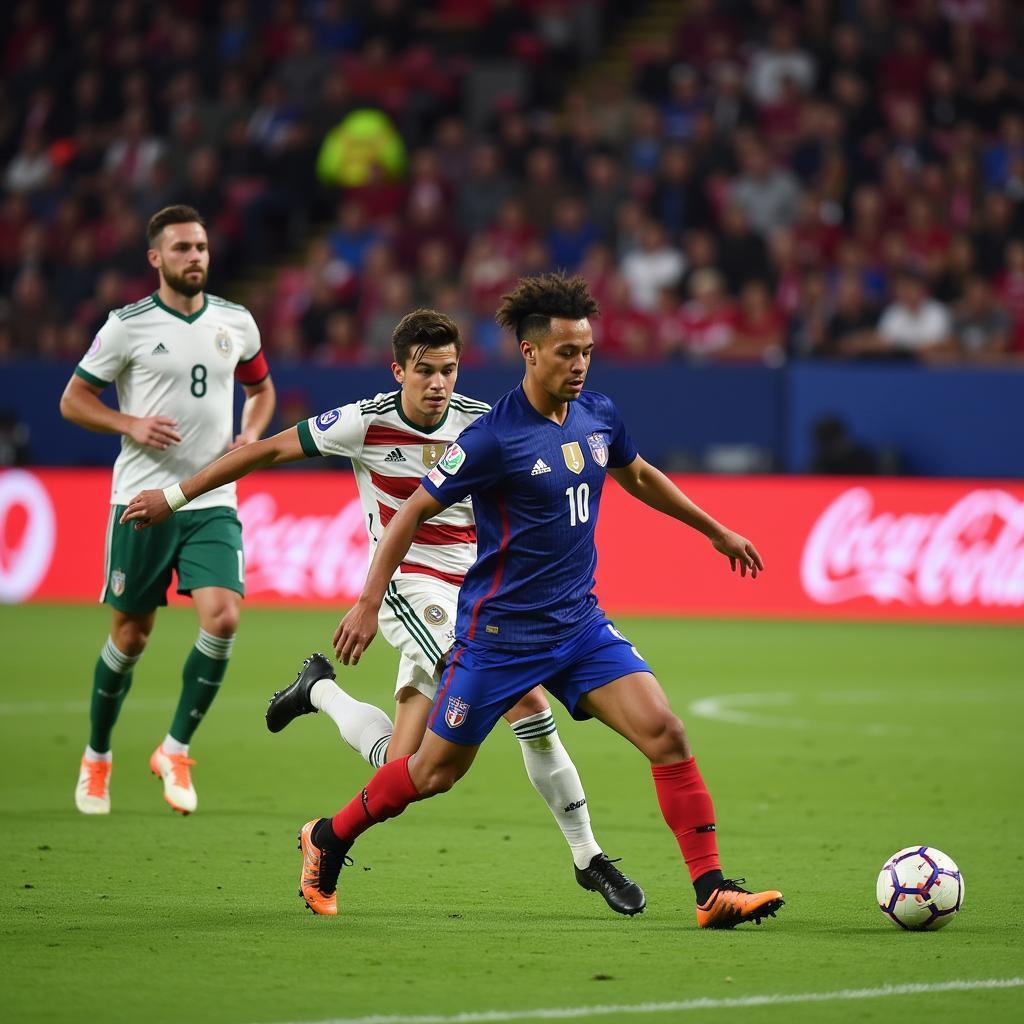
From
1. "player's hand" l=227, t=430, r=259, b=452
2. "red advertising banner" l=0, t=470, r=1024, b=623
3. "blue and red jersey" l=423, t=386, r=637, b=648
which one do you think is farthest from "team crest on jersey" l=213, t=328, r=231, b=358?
"red advertising banner" l=0, t=470, r=1024, b=623

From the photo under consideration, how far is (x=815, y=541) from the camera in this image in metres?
17.1

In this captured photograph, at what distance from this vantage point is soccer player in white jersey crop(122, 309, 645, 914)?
6.73 m

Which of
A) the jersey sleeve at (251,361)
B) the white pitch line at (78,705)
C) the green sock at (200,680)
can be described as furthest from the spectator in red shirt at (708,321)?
the green sock at (200,680)

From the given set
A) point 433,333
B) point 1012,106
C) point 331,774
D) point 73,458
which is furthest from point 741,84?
point 433,333

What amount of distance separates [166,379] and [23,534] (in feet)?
33.1

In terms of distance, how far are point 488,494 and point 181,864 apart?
2145 millimetres

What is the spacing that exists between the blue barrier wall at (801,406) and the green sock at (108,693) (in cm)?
1028

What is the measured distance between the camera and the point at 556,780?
22.2 feet

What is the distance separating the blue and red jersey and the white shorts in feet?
2.14

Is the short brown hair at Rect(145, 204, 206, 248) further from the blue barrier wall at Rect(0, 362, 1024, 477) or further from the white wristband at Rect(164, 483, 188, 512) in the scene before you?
the blue barrier wall at Rect(0, 362, 1024, 477)

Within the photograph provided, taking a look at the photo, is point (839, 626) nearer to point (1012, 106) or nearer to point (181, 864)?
point (1012, 106)

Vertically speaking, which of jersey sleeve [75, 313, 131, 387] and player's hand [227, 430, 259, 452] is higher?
jersey sleeve [75, 313, 131, 387]

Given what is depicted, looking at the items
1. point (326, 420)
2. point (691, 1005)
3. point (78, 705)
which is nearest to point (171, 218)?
point (326, 420)

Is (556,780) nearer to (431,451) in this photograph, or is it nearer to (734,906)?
(734,906)
